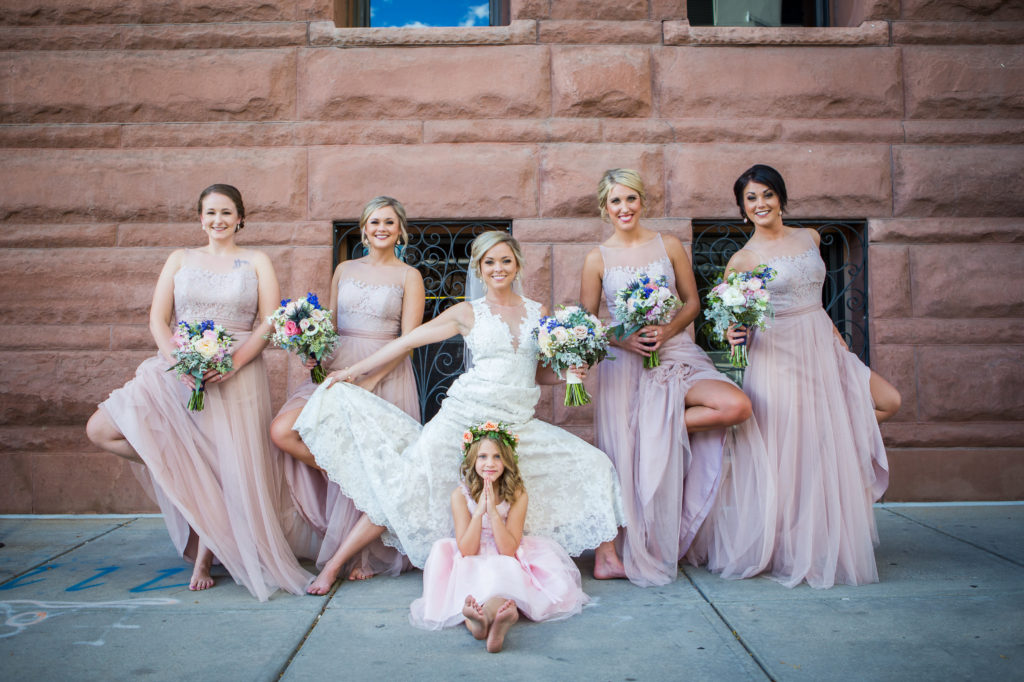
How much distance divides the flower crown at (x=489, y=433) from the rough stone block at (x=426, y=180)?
2702 mm

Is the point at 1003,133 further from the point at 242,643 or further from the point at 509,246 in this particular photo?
the point at 242,643

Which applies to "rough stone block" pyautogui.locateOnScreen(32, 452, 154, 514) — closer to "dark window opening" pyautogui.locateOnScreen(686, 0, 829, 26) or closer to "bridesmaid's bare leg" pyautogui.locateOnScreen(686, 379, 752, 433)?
"bridesmaid's bare leg" pyautogui.locateOnScreen(686, 379, 752, 433)

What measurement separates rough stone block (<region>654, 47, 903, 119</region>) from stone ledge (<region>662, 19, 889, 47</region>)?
7cm

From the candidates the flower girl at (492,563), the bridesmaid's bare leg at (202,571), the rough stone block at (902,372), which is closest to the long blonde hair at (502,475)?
the flower girl at (492,563)

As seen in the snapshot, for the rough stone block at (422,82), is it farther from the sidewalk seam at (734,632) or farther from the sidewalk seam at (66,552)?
the sidewalk seam at (734,632)

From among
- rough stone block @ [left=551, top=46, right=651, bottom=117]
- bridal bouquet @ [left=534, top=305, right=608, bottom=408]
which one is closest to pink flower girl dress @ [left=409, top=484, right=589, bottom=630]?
bridal bouquet @ [left=534, top=305, right=608, bottom=408]

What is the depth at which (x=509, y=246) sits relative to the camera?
4.79 m

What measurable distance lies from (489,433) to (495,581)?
814mm

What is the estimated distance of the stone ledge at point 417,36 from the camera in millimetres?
6602

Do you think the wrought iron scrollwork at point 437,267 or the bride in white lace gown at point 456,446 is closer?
the bride in white lace gown at point 456,446

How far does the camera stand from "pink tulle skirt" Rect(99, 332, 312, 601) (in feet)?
14.5

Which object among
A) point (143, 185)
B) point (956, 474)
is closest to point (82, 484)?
point (143, 185)

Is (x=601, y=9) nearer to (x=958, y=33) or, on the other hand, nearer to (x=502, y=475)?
(x=958, y=33)

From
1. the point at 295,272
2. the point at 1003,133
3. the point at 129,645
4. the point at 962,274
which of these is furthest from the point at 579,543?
the point at 1003,133
